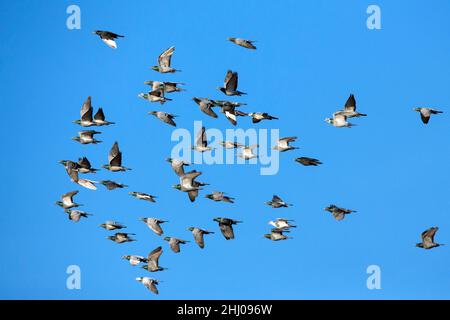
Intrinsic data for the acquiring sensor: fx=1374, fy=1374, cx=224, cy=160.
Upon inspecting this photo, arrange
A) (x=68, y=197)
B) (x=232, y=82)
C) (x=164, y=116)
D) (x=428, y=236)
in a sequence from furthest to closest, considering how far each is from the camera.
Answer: (x=68, y=197) → (x=164, y=116) → (x=428, y=236) → (x=232, y=82)

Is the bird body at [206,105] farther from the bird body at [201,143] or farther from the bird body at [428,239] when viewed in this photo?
the bird body at [428,239]

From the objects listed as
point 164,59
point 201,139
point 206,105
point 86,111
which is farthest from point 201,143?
point 86,111

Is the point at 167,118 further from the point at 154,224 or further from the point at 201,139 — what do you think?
the point at 154,224

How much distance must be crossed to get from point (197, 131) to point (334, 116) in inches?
266

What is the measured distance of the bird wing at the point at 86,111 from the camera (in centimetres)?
6700

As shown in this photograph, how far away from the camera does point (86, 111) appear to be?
6700 cm

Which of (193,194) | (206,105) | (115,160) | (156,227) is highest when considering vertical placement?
(206,105)

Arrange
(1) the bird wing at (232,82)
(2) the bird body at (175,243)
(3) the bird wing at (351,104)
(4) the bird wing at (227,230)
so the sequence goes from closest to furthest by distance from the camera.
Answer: (1) the bird wing at (232,82) < (3) the bird wing at (351,104) < (2) the bird body at (175,243) < (4) the bird wing at (227,230)

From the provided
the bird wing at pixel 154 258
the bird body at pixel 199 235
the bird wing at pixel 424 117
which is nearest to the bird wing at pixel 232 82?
the bird body at pixel 199 235

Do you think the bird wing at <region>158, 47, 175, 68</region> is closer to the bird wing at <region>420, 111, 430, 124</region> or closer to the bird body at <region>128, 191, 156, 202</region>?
the bird body at <region>128, 191, 156, 202</region>

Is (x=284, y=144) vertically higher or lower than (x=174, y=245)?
higher
